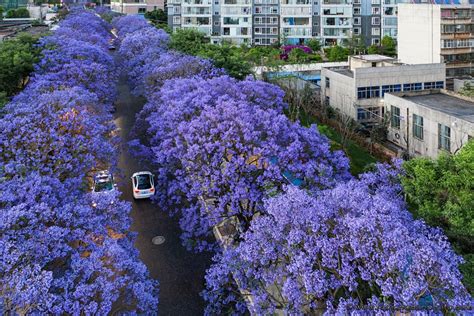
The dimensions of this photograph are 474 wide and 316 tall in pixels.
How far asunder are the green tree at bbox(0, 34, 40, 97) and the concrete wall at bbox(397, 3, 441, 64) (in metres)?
32.5

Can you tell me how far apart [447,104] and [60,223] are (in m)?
24.7

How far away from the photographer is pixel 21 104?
17.9 meters

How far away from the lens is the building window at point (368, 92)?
32.0 m

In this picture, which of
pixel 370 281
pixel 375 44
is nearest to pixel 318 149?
pixel 370 281

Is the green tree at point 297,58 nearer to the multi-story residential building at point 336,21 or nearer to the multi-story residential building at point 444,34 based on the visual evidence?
the multi-story residential building at point 336,21

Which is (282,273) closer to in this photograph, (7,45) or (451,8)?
(7,45)

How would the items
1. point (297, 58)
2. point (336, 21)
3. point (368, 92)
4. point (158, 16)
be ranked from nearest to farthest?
point (368, 92), point (297, 58), point (336, 21), point (158, 16)

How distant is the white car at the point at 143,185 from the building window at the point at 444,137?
15.3 metres

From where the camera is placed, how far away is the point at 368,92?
105ft

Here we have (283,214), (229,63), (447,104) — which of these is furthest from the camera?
(229,63)

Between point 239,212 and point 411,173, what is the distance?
522 cm

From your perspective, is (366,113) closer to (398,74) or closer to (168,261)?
(398,74)

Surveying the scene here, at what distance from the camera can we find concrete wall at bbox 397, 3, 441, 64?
40.6 metres

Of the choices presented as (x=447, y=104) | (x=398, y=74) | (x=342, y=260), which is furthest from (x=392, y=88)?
(x=342, y=260)
